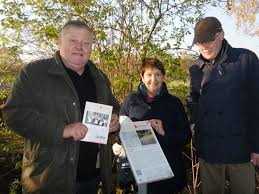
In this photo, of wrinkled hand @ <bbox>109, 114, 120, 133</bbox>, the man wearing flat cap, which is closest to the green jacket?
wrinkled hand @ <bbox>109, 114, 120, 133</bbox>

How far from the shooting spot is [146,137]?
12.0 ft

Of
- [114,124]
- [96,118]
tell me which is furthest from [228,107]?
[96,118]

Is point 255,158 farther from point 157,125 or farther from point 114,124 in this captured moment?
point 114,124

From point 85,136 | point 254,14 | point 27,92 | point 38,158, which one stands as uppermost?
point 254,14

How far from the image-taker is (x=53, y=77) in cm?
327

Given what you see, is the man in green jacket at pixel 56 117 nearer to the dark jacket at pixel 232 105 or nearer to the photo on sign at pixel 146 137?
the photo on sign at pixel 146 137

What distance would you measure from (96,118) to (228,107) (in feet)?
4.93

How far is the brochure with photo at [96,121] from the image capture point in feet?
10.7

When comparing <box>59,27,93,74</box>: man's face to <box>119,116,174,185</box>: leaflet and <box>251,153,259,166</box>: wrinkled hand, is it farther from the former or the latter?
<box>251,153,259,166</box>: wrinkled hand

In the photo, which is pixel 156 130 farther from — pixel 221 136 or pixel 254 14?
pixel 254 14

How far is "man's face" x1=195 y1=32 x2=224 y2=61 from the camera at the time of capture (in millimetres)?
3873

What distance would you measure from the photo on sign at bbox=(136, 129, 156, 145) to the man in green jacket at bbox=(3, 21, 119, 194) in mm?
297

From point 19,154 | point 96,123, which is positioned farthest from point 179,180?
point 19,154

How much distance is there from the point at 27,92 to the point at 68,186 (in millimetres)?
956
